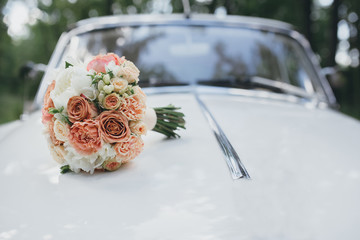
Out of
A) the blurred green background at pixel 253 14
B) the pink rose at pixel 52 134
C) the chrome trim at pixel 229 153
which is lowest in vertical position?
the blurred green background at pixel 253 14

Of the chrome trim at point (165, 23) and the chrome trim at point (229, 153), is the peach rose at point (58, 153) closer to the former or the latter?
the chrome trim at point (229, 153)

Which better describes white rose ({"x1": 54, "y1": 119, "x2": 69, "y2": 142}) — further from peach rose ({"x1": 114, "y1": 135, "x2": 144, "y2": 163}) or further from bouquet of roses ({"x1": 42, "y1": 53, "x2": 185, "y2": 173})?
peach rose ({"x1": 114, "y1": 135, "x2": 144, "y2": 163})

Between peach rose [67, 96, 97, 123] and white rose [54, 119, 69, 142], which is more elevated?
peach rose [67, 96, 97, 123]

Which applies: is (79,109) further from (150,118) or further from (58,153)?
(150,118)

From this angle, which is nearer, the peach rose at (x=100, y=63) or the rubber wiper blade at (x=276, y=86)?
the peach rose at (x=100, y=63)

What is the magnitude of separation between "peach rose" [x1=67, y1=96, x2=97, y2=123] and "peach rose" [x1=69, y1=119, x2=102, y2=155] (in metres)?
0.03

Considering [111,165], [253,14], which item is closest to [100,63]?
[111,165]

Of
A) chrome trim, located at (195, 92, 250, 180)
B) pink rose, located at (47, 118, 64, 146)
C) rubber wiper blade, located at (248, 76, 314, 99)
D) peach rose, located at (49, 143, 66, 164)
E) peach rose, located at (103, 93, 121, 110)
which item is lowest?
→ rubber wiper blade, located at (248, 76, 314, 99)

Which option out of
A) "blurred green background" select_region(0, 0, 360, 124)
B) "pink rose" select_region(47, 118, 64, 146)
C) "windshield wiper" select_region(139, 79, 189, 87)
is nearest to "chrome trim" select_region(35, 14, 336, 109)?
"windshield wiper" select_region(139, 79, 189, 87)

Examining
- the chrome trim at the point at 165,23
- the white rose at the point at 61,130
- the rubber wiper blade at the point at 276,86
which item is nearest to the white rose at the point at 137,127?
the white rose at the point at 61,130

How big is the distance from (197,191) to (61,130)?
0.53 metres

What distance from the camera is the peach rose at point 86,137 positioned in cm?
128

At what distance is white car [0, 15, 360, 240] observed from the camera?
1.04 metres

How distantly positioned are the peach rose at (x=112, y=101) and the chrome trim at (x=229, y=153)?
0.44 metres
